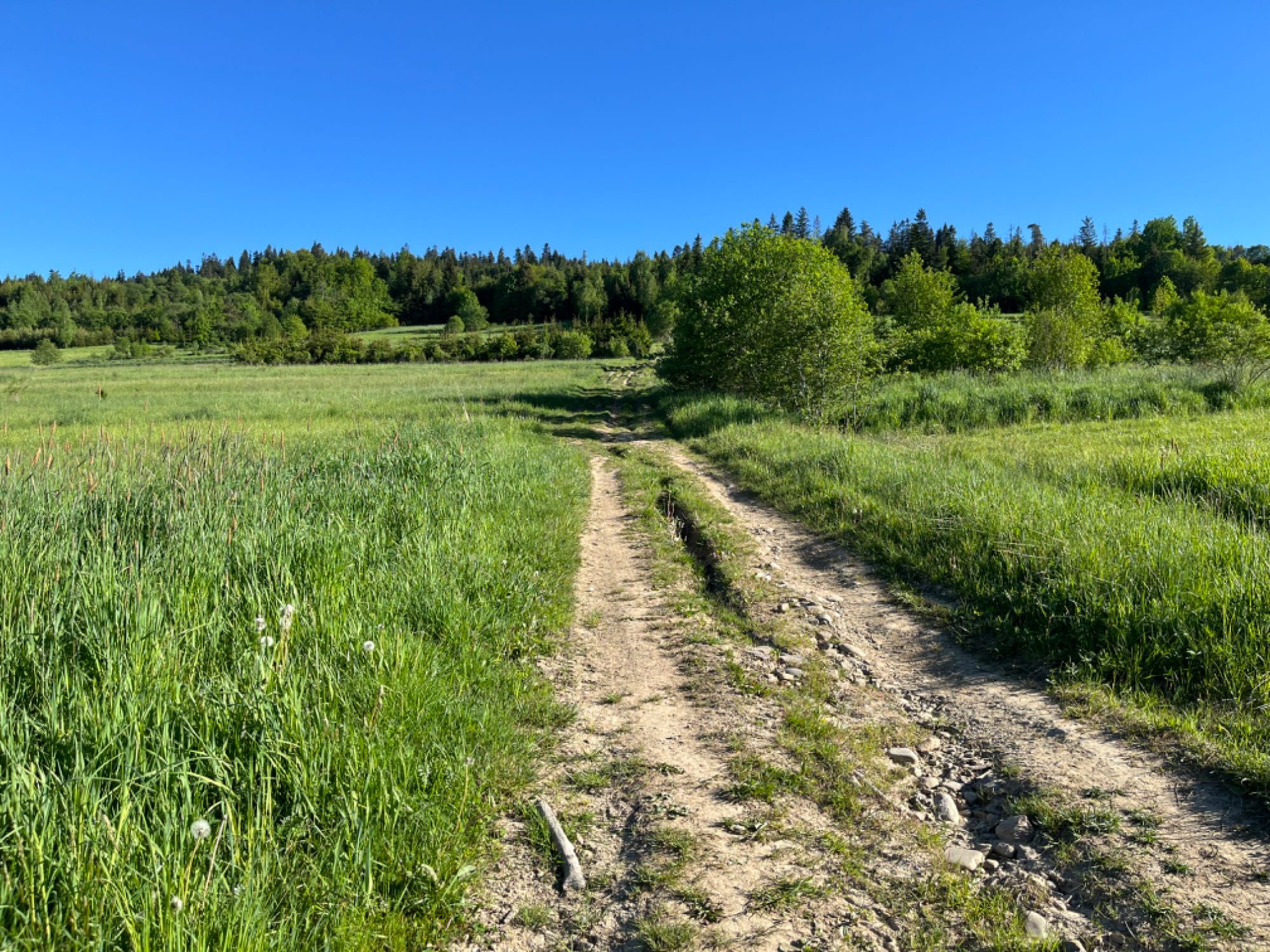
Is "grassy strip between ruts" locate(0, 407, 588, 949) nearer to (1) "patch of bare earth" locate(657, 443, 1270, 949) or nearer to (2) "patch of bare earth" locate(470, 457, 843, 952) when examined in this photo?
(2) "patch of bare earth" locate(470, 457, 843, 952)

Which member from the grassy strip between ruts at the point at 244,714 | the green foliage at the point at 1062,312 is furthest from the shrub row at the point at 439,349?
the grassy strip between ruts at the point at 244,714

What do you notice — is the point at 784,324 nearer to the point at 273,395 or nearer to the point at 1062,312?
the point at 1062,312

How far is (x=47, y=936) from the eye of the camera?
204 cm

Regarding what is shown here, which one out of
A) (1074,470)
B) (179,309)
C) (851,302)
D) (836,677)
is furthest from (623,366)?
(179,309)

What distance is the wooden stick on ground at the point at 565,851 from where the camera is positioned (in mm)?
3107

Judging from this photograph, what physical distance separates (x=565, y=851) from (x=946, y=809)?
2046mm

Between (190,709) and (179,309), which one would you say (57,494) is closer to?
(190,709)

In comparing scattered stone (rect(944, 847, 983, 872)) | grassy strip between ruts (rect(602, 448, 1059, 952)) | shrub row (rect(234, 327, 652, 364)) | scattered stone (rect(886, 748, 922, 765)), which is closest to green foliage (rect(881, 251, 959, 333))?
shrub row (rect(234, 327, 652, 364))

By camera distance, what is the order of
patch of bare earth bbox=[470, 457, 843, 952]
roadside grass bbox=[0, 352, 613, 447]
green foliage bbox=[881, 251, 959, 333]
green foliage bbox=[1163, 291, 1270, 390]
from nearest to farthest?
patch of bare earth bbox=[470, 457, 843, 952] → roadside grass bbox=[0, 352, 613, 447] → green foliage bbox=[1163, 291, 1270, 390] → green foliage bbox=[881, 251, 959, 333]

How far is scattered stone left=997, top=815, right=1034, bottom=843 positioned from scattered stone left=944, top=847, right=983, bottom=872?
0.21m

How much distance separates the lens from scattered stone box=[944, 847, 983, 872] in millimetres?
3162

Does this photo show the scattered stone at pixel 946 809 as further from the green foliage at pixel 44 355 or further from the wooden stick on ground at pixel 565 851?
the green foliage at pixel 44 355

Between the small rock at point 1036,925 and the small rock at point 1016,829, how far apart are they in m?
0.55

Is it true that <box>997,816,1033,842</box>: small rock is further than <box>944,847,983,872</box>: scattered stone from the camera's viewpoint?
Yes
